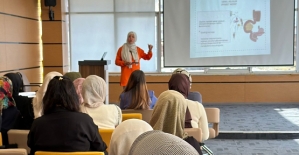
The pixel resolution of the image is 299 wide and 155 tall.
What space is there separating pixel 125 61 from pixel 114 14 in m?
1.93

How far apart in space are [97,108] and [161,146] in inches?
95.5

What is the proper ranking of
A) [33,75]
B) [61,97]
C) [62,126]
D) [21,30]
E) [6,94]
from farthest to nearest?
[33,75], [21,30], [6,94], [61,97], [62,126]

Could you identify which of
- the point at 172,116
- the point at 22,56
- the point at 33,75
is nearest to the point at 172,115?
the point at 172,116

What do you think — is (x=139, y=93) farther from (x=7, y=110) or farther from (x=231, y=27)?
(x=231, y=27)

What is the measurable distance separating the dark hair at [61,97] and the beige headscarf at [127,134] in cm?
81

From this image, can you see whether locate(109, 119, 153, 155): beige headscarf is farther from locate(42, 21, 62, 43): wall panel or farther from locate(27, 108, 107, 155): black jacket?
locate(42, 21, 62, 43): wall panel

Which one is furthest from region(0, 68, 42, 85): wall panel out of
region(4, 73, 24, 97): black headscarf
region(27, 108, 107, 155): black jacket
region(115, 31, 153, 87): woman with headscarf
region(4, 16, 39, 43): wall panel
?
region(27, 108, 107, 155): black jacket

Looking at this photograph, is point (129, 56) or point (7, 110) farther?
point (129, 56)

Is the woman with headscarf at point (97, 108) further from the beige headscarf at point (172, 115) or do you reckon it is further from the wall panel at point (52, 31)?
the wall panel at point (52, 31)

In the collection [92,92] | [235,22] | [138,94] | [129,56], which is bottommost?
[138,94]

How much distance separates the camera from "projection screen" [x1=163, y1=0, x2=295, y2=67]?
8.12 meters

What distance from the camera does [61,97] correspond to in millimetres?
2326

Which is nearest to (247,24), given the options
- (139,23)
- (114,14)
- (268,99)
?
(268,99)

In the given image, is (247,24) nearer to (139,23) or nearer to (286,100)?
(286,100)
